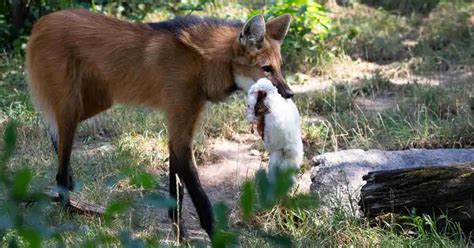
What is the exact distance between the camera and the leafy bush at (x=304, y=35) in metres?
6.78

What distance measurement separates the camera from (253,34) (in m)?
3.62

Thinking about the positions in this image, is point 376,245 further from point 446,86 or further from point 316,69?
point 316,69

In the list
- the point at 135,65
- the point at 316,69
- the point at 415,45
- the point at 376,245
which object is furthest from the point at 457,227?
the point at 415,45

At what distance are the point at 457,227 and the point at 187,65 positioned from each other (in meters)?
1.54

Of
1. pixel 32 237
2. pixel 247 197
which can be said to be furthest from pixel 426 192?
pixel 32 237

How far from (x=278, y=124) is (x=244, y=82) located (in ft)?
0.93

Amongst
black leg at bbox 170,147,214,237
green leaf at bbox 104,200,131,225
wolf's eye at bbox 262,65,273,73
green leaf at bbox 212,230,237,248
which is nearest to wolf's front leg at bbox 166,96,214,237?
black leg at bbox 170,147,214,237

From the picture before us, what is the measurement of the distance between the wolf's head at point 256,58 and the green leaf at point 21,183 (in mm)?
2465

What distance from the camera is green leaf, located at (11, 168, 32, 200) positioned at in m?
1.18

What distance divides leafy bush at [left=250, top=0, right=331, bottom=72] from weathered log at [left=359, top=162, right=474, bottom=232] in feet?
11.0

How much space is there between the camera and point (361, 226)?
3471 mm

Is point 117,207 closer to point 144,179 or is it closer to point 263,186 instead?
point 144,179

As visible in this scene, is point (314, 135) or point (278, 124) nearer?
point (278, 124)

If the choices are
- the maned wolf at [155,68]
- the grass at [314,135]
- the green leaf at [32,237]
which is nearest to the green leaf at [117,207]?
the green leaf at [32,237]
